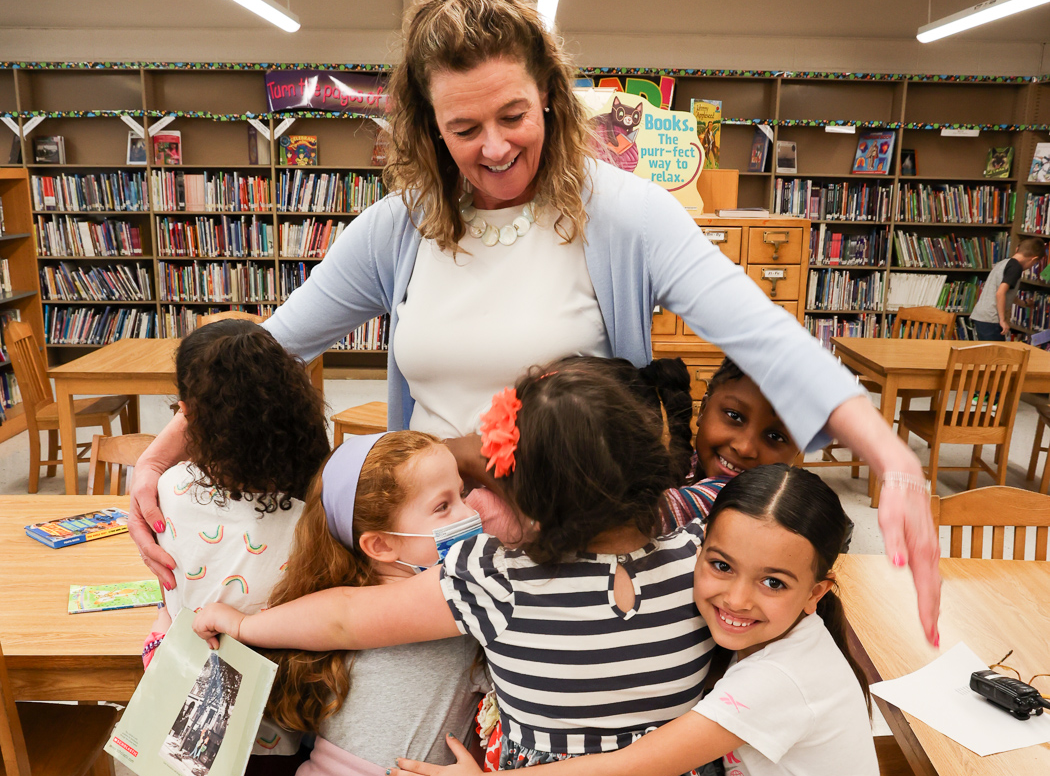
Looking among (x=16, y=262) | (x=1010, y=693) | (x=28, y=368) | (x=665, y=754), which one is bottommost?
(x=28, y=368)

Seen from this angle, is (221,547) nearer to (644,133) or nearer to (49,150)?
(644,133)

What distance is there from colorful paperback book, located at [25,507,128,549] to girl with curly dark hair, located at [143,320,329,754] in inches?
28.6

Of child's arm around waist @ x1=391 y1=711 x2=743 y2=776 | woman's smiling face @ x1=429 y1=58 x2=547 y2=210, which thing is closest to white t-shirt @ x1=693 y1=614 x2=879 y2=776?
child's arm around waist @ x1=391 y1=711 x2=743 y2=776

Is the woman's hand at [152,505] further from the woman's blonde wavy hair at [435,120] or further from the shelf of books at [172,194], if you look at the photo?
the shelf of books at [172,194]

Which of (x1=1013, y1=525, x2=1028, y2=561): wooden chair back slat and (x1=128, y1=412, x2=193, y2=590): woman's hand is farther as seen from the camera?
(x1=1013, y1=525, x2=1028, y2=561): wooden chair back slat

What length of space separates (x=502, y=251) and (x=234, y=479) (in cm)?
56

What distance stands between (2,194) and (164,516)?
15.8 feet

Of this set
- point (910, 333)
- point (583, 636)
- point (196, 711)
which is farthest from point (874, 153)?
point (196, 711)

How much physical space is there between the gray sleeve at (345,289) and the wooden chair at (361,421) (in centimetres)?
215

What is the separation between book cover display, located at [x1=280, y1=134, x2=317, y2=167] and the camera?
658 cm

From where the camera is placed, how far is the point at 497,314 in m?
1.19

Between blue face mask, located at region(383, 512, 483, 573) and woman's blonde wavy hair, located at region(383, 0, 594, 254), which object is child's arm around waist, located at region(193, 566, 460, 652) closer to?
blue face mask, located at region(383, 512, 483, 573)

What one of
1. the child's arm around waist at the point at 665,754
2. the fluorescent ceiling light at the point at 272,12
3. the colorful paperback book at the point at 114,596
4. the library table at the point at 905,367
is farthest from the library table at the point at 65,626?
the fluorescent ceiling light at the point at 272,12

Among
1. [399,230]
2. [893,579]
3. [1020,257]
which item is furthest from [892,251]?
[399,230]
